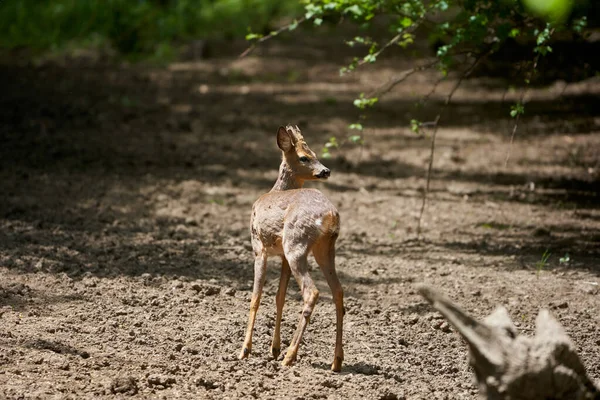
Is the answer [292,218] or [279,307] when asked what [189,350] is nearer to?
[279,307]

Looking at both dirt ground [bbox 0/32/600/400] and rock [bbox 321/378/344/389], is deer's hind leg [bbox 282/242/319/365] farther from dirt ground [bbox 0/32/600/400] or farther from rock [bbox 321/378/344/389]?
rock [bbox 321/378/344/389]

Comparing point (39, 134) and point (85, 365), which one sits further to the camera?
point (39, 134)

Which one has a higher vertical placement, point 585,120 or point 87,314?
point 585,120

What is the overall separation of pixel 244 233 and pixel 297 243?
138 inches

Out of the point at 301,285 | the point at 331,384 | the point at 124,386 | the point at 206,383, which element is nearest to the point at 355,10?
the point at 301,285

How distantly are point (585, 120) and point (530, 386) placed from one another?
1051cm

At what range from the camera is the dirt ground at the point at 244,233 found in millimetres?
5285

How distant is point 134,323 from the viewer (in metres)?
5.91

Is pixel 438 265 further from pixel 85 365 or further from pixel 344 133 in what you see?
pixel 344 133

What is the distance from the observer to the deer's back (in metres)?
5.16

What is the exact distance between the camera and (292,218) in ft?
17.1

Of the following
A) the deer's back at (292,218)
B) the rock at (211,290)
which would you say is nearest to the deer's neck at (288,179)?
the deer's back at (292,218)

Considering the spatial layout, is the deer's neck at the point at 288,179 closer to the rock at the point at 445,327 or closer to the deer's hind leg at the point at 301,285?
the deer's hind leg at the point at 301,285

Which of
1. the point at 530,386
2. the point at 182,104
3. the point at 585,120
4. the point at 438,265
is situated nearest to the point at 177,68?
the point at 182,104
